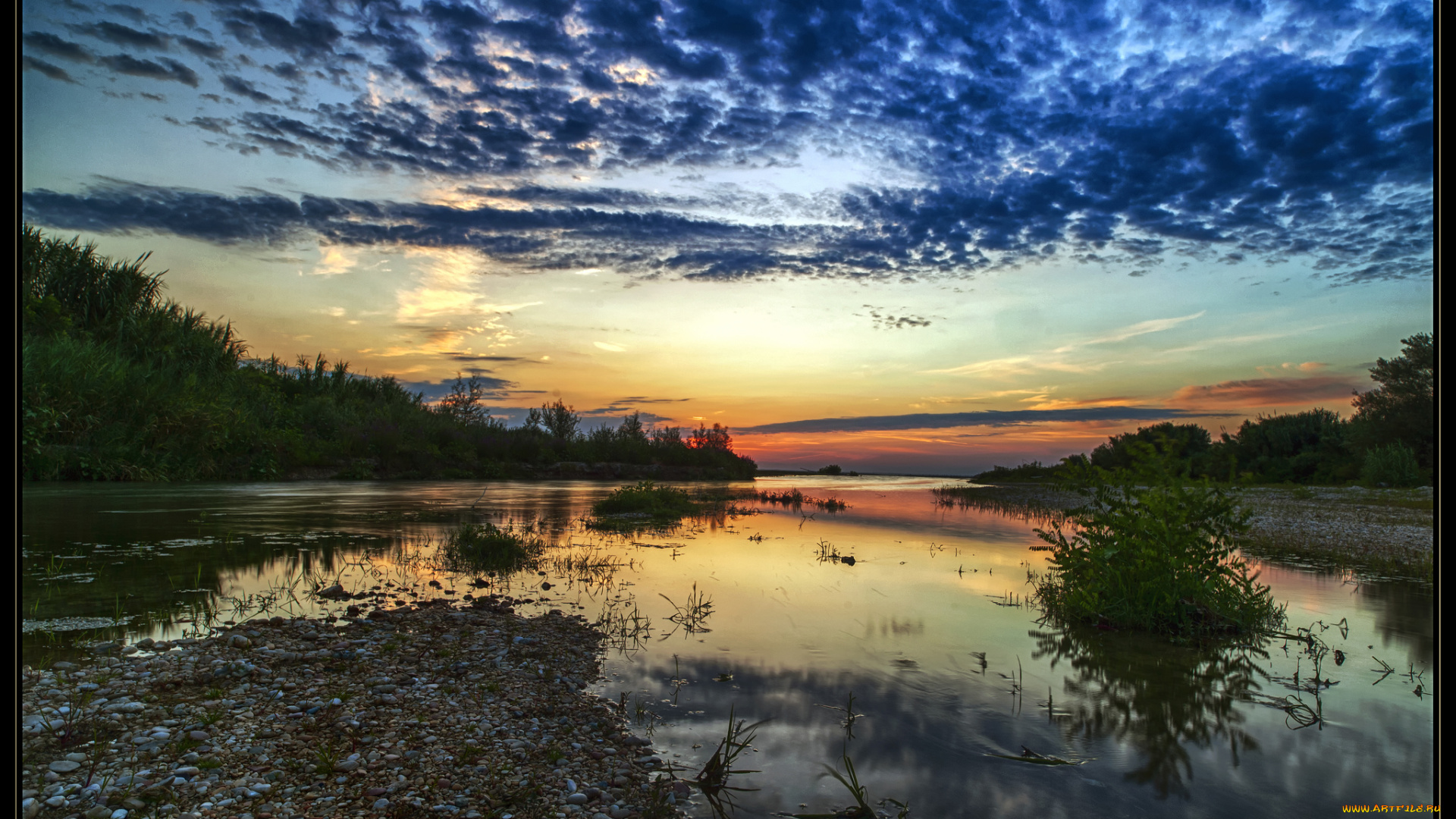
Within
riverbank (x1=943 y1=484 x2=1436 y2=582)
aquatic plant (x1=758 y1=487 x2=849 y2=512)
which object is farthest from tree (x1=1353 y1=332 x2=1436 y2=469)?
aquatic plant (x1=758 y1=487 x2=849 y2=512)

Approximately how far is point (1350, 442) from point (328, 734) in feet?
163

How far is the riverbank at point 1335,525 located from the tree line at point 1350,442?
8.39 feet

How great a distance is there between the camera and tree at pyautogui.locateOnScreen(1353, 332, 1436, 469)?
3266 centimetres

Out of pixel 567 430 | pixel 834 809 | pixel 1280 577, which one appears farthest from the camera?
pixel 567 430

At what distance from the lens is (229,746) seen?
11.9ft

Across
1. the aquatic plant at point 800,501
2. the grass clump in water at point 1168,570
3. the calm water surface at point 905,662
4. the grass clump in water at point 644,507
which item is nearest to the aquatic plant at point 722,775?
the calm water surface at point 905,662

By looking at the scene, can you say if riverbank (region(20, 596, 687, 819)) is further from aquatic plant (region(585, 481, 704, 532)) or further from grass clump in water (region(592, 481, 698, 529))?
grass clump in water (region(592, 481, 698, 529))

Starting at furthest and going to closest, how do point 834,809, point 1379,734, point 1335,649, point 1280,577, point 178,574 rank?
point 1280,577 < point 178,574 < point 1335,649 < point 1379,734 < point 834,809

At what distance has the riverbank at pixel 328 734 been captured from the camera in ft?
10.4

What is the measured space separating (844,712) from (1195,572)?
5.21 meters

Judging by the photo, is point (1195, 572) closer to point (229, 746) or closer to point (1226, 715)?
point (1226, 715)

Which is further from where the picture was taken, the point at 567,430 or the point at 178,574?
the point at 567,430

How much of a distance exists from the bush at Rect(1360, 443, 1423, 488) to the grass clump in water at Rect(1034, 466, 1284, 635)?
110 feet

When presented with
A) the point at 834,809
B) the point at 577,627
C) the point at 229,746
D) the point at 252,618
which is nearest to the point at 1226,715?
the point at 834,809
